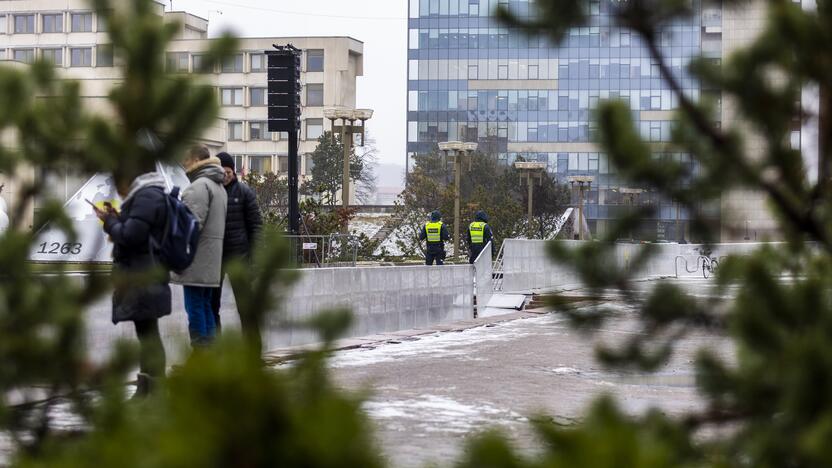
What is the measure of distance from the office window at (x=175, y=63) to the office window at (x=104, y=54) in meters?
0.11

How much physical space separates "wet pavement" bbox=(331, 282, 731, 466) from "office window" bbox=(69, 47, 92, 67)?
10442cm

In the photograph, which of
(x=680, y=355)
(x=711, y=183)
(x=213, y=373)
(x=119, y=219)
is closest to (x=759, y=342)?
(x=711, y=183)

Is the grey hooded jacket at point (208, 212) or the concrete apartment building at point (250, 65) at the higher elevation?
the concrete apartment building at point (250, 65)

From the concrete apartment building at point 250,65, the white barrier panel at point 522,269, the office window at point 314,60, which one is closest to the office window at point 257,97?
the concrete apartment building at point 250,65

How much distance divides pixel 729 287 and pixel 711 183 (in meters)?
0.26

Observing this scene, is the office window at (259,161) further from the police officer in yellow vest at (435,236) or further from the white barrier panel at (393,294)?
the white barrier panel at (393,294)

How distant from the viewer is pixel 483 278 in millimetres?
21469

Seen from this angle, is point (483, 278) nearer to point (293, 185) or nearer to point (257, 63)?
point (293, 185)

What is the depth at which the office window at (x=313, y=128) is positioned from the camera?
118000mm

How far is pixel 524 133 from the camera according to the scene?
115 meters

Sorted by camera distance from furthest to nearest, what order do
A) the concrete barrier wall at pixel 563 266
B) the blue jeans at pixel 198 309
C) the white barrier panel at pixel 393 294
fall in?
the white barrier panel at pixel 393 294 → the blue jeans at pixel 198 309 → the concrete barrier wall at pixel 563 266

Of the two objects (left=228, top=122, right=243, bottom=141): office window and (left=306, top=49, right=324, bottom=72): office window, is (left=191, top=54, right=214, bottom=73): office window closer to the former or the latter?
(left=306, top=49, right=324, bottom=72): office window

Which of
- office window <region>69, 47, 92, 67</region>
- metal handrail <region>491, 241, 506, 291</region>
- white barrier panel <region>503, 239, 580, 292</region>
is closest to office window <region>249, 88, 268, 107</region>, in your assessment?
office window <region>69, 47, 92, 67</region>

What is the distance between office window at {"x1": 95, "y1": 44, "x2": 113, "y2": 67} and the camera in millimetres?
2752
